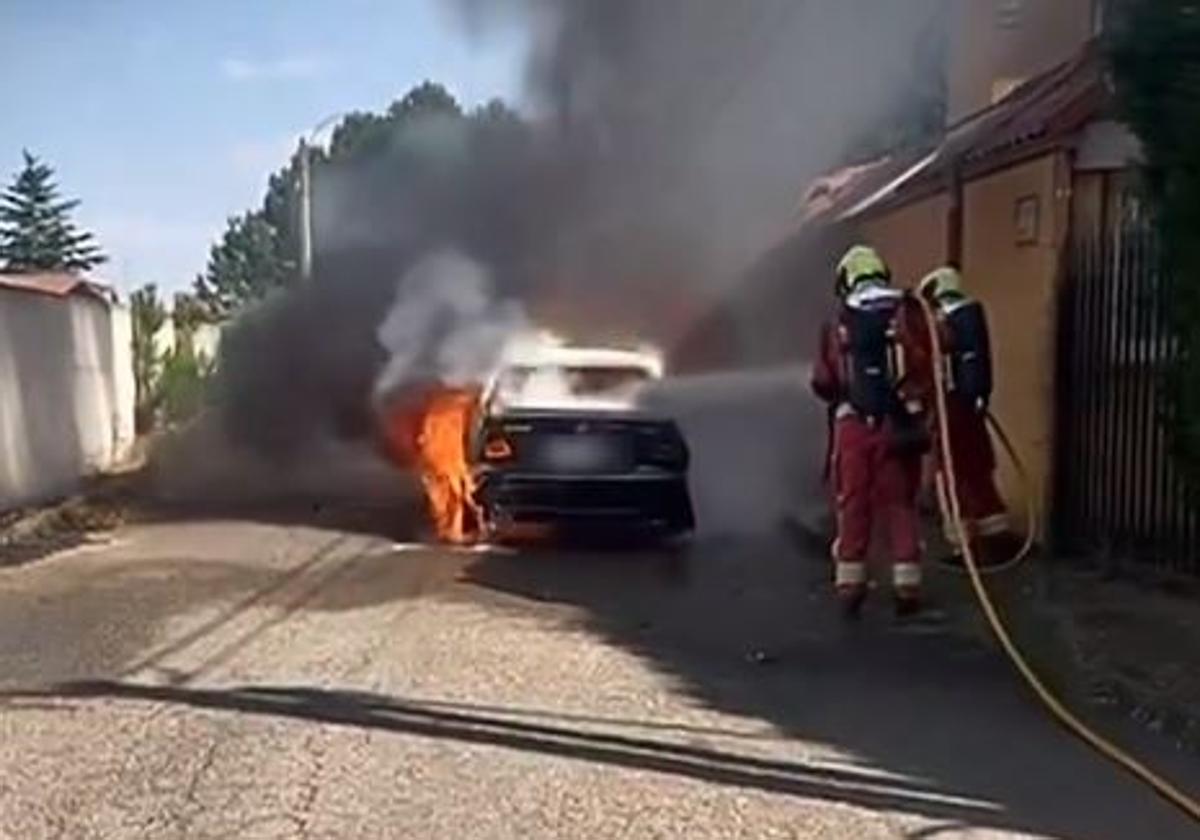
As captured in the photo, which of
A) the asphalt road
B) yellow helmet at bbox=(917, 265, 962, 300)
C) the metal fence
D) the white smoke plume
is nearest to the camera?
the asphalt road

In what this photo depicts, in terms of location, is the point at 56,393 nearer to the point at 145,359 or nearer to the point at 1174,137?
the point at 145,359

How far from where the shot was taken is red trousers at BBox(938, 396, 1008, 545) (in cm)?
1188

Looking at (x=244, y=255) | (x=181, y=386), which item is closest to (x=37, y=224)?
(x=244, y=255)

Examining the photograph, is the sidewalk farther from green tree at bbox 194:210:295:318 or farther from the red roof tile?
green tree at bbox 194:210:295:318

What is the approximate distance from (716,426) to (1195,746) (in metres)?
11.5

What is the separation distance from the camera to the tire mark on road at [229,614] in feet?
30.2

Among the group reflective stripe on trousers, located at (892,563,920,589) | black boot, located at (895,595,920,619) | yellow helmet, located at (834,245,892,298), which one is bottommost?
black boot, located at (895,595,920,619)

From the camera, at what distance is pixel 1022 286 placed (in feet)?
45.8

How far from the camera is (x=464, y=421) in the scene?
16906 millimetres

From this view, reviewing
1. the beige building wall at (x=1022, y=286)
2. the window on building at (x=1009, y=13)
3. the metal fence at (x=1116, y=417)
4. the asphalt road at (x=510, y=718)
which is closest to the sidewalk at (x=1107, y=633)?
the metal fence at (x=1116, y=417)

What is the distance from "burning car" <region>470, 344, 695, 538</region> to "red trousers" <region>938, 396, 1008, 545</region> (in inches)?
90.7

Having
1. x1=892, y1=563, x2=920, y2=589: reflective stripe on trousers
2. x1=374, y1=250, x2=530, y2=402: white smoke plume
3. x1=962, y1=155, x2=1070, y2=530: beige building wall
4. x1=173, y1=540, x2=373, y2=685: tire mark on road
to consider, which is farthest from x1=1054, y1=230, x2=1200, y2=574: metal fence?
x1=374, y1=250, x2=530, y2=402: white smoke plume

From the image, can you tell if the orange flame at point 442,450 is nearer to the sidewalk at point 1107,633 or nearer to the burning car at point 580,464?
the burning car at point 580,464

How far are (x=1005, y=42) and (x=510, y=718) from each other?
13.7m
